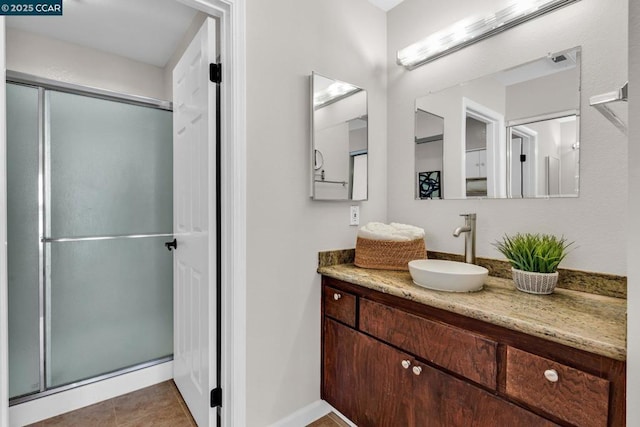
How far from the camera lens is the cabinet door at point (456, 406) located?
94 centimetres

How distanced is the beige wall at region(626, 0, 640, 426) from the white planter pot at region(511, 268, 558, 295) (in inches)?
19.1

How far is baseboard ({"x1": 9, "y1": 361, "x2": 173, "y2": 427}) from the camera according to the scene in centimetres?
167

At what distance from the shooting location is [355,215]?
6.03ft

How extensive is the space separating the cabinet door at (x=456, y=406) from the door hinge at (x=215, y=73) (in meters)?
1.51

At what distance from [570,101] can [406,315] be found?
112cm

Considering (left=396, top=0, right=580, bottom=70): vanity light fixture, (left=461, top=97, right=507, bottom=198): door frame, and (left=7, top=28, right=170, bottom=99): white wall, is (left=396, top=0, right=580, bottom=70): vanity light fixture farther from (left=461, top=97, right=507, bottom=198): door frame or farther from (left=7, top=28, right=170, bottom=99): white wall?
(left=7, top=28, right=170, bottom=99): white wall

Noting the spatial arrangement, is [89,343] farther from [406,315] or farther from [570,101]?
[570,101]

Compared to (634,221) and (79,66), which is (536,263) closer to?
(634,221)

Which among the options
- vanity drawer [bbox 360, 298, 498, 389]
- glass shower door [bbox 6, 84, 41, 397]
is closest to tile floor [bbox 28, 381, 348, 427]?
glass shower door [bbox 6, 84, 41, 397]

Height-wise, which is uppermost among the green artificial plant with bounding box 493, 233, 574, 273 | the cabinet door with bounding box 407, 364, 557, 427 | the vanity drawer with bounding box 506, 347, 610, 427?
the green artificial plant with bounding box 493, 233, 574, 273

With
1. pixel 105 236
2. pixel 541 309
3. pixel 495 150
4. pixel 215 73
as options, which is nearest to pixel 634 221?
pixel 541 309

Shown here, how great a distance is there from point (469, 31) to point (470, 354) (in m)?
1.50

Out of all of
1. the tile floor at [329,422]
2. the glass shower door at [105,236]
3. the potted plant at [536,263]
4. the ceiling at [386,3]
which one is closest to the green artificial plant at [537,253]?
the potted plant at [536,263]

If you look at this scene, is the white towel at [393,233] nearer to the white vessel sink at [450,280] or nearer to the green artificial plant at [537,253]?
the white vessel sink at [450,280]
